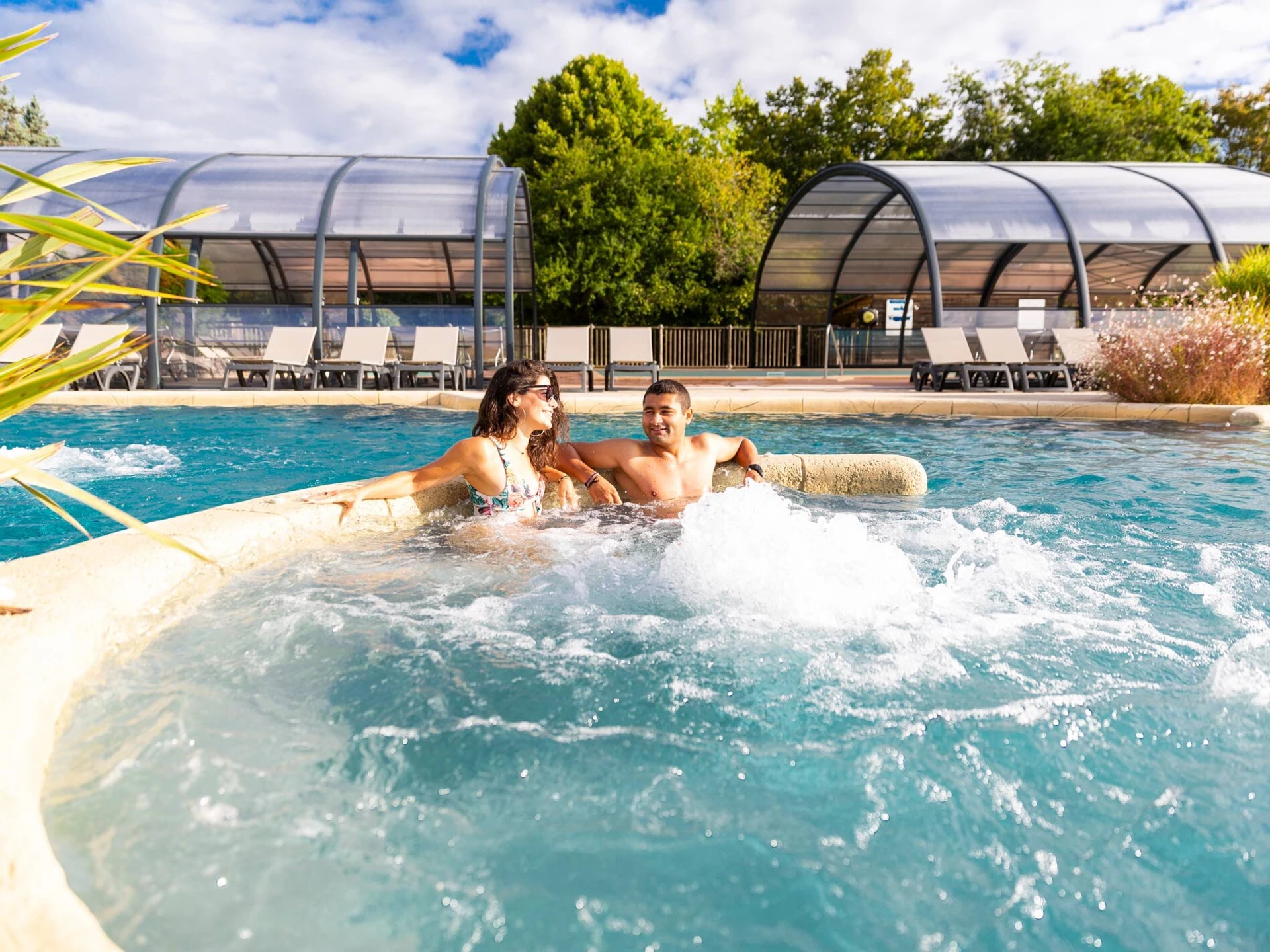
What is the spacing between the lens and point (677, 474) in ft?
15.4

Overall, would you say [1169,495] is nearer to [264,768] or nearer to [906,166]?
[264,768]

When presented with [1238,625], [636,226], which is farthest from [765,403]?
[636,226]

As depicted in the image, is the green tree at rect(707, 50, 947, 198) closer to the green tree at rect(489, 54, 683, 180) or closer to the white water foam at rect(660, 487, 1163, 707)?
the green tree at rect(489, 54, 683, 180)

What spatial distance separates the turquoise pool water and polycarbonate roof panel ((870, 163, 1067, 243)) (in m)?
11.7

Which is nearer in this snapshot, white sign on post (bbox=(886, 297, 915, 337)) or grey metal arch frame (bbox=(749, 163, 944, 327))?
grey metal arch frame (bbox=(749, 163, 944, 327))

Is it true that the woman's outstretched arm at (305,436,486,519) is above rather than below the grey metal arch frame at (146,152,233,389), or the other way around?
below

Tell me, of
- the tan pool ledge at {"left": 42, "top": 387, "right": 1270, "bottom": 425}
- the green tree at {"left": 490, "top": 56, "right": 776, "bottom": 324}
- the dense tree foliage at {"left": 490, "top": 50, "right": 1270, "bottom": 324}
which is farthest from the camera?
the dense tree foliage at {"left": 490, "top": 50, "right": 1270, "bottom": 324}

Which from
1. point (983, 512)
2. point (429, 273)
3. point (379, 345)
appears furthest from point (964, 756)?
point (429, 273)

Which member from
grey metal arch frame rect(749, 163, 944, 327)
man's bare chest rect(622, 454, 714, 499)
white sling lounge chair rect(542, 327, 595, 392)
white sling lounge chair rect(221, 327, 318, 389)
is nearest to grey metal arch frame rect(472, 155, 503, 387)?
white sling lounge chair rect(542, 327, 595, 392)

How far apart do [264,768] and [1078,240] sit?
50.4 feet

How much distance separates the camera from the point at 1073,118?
29.6m

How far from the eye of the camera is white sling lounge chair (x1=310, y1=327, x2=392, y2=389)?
12.8 metres

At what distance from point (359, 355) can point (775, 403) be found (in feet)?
21.3

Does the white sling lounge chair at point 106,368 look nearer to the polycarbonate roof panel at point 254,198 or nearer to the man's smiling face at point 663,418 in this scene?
the polycarbonate roof panel at point 254,198
